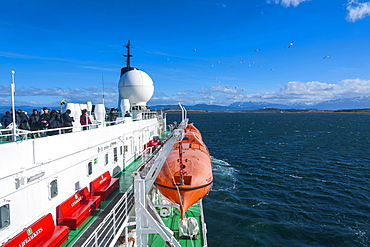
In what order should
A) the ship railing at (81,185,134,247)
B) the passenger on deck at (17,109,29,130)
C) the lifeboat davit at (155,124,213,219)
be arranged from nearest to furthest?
the ship railing at (81,185,134,247)
the lifeboat davit at (155,124,213,219)
the passenger on deck at (17,109,29,130)

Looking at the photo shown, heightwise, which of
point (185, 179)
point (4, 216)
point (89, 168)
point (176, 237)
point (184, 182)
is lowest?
point (176, 237)

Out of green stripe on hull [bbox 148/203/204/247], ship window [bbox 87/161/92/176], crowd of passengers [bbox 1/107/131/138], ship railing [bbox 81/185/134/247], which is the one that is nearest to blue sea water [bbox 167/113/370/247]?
green stripe on hull [bbox 148/203/204/247]

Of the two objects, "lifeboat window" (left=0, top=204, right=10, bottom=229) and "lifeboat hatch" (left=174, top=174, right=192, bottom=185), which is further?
"lifeboat hatch" (left=174, top=174, right=192, bottom=185)

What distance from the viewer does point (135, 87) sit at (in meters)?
25.4

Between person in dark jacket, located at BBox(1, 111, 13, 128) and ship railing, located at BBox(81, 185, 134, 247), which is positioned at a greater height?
person in dark jacket, located at BBox(1, 111, 13, 128)

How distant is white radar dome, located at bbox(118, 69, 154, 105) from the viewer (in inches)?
1003

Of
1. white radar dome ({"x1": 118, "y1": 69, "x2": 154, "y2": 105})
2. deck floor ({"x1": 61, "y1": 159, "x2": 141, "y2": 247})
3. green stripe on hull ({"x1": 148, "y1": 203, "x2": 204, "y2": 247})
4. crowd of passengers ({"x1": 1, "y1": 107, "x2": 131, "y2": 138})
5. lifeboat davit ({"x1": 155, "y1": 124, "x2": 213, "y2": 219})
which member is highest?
white radar dome ({"x1": 118, "y1": 69, "x2": 154, "y2": 105})

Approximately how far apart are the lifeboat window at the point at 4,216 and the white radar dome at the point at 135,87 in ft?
65.3

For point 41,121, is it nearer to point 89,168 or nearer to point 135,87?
point 89,168

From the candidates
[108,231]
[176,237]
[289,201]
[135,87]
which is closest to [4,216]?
[108,231]

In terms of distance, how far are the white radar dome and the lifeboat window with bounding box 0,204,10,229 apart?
19.9 m

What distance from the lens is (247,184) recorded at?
76.7 feet

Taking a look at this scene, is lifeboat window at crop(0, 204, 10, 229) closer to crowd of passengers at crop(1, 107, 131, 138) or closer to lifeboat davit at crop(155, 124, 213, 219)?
crowd of passengers at crop(1, 107, 131, 138)

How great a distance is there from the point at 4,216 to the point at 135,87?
2004 centimetres
